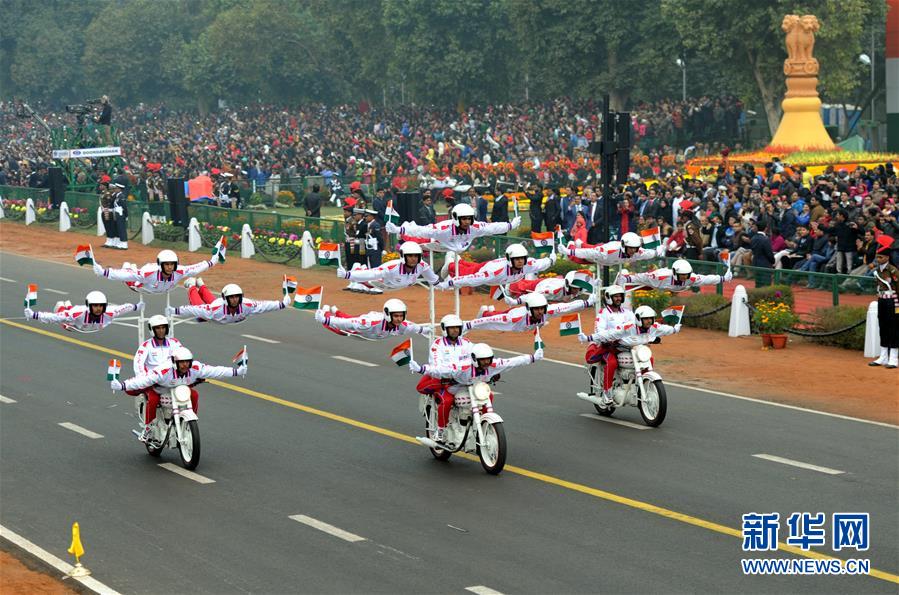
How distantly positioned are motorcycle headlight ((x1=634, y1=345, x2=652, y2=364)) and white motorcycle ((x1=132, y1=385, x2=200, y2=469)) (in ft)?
17.7

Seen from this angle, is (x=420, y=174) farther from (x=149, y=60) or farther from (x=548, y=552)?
(x=149, y=60)

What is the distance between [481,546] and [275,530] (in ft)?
6.80

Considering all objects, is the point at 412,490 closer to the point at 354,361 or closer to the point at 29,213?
the point at 354,361

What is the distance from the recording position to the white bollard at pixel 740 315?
26453 millimetres

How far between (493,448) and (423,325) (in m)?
1.80

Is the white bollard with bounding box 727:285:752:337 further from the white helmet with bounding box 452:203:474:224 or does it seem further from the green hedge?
the white helmet with bounding box 452:203:474:224

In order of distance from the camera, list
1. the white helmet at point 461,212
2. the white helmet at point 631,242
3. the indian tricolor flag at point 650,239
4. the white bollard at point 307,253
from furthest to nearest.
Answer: the white bollard at point 307,253 → the indian tricolor flag at point 650,239 → the white helmet at point 631,242 → the white helmet at point 461,212

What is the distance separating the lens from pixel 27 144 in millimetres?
89438

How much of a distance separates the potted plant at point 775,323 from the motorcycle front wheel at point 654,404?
6.77 metres

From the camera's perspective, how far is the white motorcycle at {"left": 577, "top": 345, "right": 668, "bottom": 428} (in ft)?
61.8

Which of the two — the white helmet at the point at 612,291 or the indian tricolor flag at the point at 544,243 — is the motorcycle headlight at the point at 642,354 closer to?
the white helmet at the point at 612,291

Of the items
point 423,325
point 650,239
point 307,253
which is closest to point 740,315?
point 650,239

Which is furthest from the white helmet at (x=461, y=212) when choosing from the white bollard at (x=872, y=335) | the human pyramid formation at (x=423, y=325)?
the white bollard at (x=872, y=335)

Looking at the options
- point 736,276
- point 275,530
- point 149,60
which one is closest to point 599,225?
point 736,276
